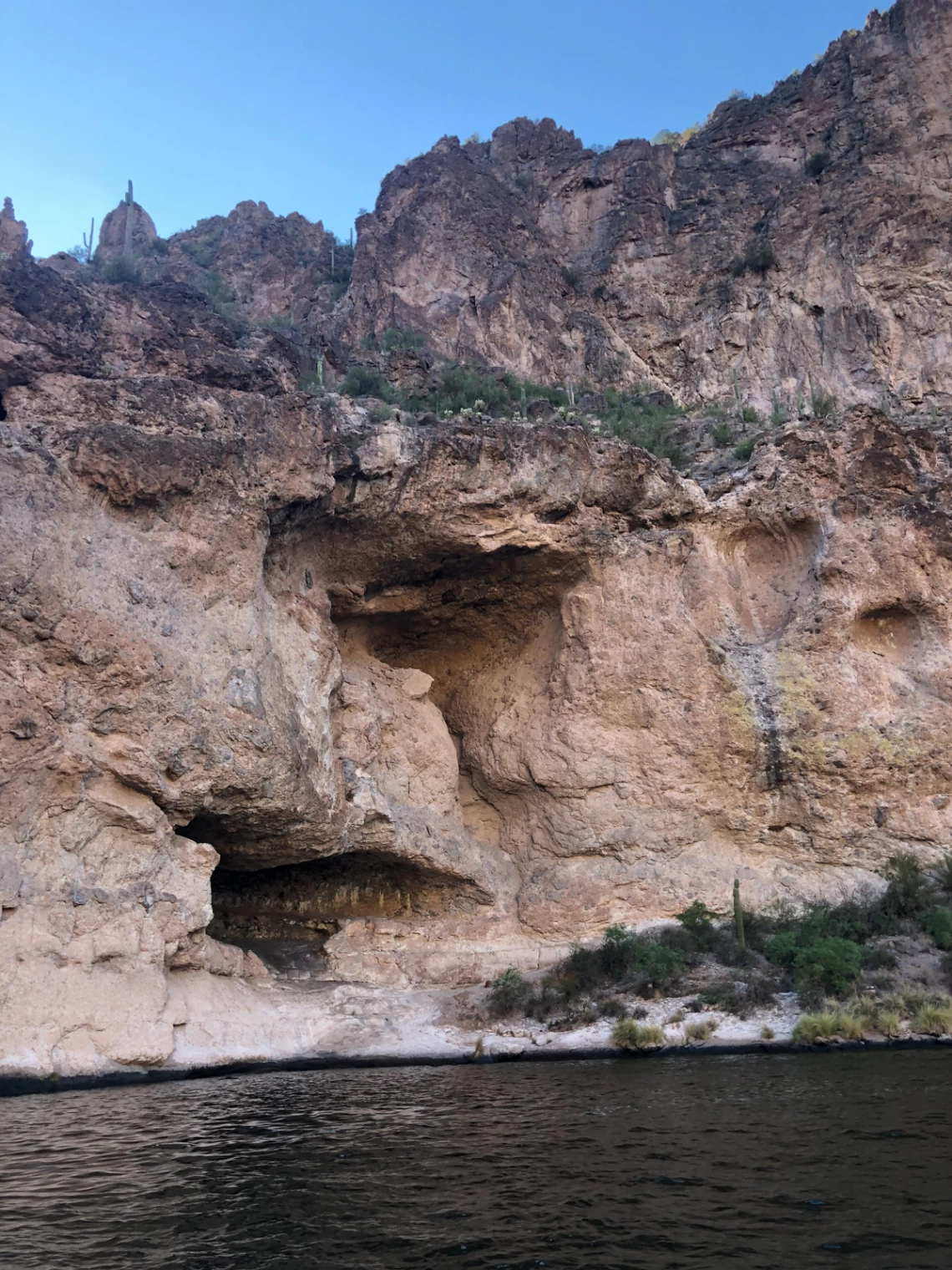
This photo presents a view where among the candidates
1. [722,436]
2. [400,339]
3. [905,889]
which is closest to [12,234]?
Result: [400,339]

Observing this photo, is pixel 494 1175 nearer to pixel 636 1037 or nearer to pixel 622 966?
pixel 636 1037

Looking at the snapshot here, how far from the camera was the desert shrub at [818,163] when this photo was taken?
113 feet

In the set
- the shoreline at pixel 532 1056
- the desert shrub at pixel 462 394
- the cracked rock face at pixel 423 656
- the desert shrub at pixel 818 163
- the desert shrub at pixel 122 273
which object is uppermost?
the desert shrub at pixel 818 163

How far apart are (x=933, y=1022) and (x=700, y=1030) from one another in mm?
3399

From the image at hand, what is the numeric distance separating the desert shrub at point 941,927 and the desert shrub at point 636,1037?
19.2 feet

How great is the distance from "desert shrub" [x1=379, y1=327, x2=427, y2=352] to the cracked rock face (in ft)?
28.7

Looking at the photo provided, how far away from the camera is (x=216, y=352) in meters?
19.8

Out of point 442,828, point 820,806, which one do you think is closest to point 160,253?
point 442,828

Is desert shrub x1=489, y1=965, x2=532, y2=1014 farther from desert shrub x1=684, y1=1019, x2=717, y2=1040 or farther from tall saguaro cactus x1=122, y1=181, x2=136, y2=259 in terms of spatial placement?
tall saguaro cactus x1=122, y1=181, x2=136, y2=259

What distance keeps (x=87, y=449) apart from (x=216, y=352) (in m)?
5.30

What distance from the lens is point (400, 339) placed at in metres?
30.7

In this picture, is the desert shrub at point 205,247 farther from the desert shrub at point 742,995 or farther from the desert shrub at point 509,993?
the desert shrub at point 742,995

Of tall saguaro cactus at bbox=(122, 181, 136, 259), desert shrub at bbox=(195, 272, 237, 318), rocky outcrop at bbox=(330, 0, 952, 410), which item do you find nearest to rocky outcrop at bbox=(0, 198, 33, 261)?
tall saguaro cactus at bbox=(122, 181, 136, 259)

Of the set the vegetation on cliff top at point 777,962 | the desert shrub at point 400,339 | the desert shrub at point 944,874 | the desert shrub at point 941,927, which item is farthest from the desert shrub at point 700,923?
the desert shrub at point 400,339
